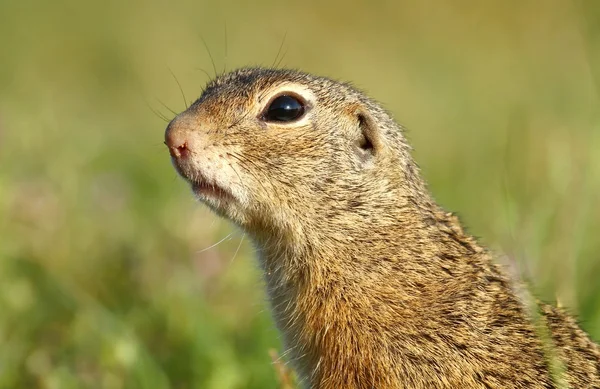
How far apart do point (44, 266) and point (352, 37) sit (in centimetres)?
1297

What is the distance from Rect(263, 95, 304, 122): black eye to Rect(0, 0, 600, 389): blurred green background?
634 mm

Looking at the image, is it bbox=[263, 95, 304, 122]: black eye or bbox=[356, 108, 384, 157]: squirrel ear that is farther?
bbox=[356, 108, 384, 157]: squirrel ear

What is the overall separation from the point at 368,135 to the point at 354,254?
0.62 meters

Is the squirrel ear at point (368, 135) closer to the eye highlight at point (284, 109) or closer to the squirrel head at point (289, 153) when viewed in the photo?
A: the squirrel head at point (289, 153)

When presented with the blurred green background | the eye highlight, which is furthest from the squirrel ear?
the blurred green background

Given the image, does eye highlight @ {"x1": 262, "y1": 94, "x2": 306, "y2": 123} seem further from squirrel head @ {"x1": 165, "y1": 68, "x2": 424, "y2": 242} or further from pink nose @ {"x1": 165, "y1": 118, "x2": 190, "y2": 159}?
pink nose @ {"x1": 165, "y1": 118, "x2": 190, "y2": 159}

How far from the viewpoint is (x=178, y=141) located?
157 inches

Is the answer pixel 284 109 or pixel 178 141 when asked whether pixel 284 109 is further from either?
pixel 178 141

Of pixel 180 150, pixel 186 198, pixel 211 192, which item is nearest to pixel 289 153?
pixel 211 192

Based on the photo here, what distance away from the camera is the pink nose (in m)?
3.98

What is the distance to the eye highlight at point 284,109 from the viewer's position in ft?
14.0

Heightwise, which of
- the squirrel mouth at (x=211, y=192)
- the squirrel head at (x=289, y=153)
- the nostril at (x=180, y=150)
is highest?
the squirrel head at (x=289, y=153)

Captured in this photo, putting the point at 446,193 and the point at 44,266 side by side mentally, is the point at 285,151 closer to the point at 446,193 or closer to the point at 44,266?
the point at 44,266

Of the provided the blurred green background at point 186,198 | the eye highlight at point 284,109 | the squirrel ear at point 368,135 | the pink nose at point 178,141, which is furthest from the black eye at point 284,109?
the blurred green background at point 186,198
